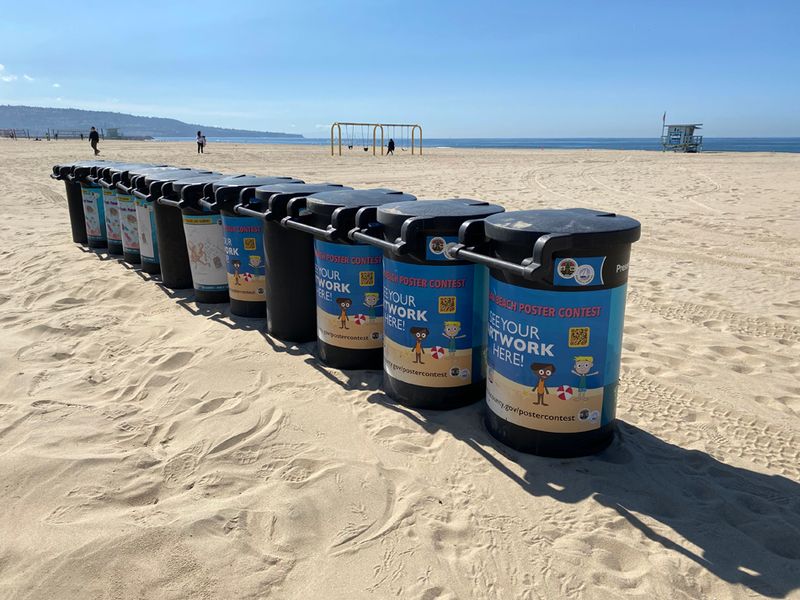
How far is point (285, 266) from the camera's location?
439 cm

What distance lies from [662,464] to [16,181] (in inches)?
730

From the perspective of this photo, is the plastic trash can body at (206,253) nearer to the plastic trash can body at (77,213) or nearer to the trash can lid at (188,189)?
the trash can lid at (188,189)

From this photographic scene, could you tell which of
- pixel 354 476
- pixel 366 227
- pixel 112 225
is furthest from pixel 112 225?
pixel 354 476

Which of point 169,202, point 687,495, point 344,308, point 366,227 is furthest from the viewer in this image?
point 169,202

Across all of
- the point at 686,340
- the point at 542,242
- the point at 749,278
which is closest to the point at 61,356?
the point at 542,242

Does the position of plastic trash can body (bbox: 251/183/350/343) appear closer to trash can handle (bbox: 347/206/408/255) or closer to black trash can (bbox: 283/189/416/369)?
black trash can (bbox: 283/189/416/369)

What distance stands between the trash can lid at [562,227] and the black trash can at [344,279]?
3.25ft

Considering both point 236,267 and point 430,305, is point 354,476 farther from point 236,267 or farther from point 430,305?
Result: point 236,267

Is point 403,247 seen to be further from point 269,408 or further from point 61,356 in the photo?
point 61,356

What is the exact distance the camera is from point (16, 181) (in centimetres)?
1684

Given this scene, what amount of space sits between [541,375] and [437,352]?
2.27 feet

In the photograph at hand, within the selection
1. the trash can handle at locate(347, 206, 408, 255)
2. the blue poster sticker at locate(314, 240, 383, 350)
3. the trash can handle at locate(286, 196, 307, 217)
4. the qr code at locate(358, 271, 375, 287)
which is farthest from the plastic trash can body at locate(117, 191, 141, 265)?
the trash can handle at locate(347, 206, 408, 255)

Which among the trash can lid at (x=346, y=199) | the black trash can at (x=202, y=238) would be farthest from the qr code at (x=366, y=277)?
the black trash can at (x=202, y=238)

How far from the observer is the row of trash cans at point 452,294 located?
276cm
